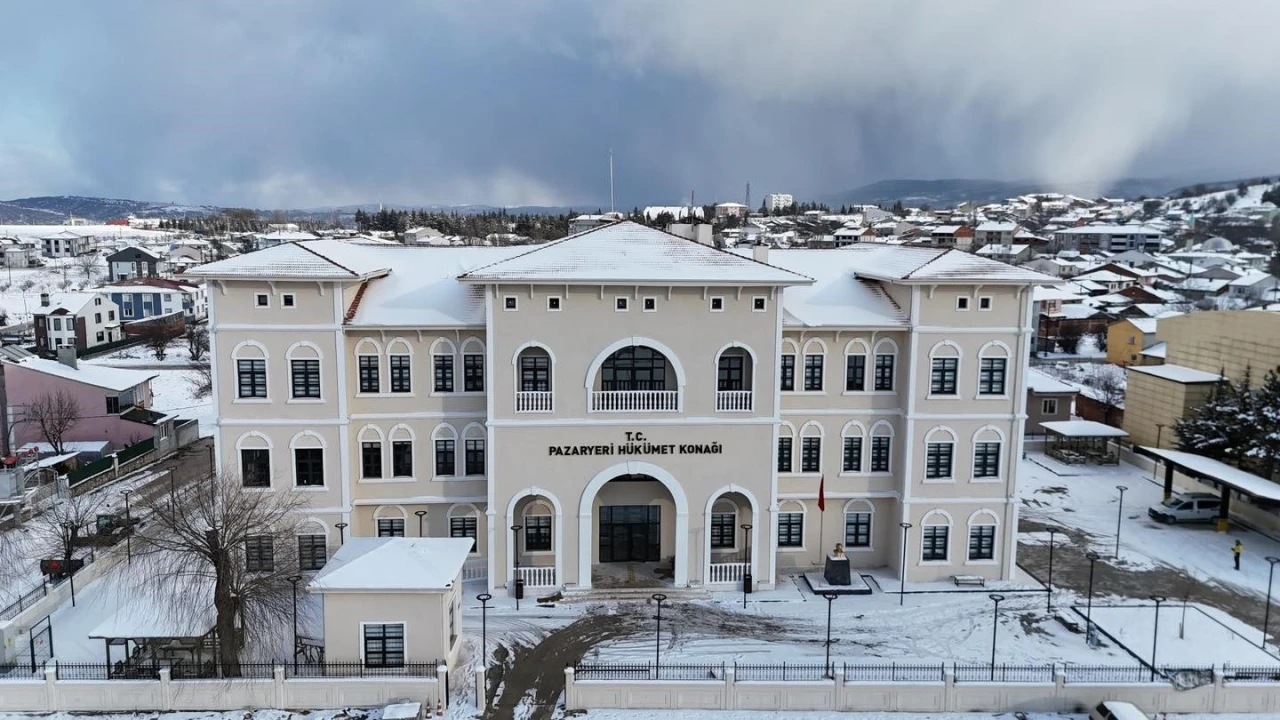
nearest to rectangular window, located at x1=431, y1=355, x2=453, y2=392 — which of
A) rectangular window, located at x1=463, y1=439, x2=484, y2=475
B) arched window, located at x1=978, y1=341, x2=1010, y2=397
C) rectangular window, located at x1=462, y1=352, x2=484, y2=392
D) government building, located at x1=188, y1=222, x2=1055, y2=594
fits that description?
government building, located at x1=188, y1=222, x2=1055, y2=594

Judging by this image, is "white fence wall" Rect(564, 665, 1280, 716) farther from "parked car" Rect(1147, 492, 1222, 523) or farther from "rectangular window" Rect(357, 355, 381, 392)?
"parked car" Rect(1147, 492, 1222, 523)

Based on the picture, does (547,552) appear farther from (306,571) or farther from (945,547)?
(945,547)

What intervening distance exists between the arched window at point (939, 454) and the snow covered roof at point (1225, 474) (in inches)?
466

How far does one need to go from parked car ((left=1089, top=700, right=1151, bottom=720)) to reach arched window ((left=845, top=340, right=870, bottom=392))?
12102 mm

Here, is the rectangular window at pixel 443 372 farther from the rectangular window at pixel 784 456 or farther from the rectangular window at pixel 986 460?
the rectangular window at pixel 986 460

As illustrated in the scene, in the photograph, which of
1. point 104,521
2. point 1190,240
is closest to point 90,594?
point 104,521

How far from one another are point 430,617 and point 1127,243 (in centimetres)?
14785

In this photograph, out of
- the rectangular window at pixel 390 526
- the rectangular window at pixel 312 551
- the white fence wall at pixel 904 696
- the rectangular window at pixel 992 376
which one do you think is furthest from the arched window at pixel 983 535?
the rectangular window at pixel 312 551

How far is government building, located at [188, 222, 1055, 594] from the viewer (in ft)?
87.0

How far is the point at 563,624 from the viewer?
2500cm

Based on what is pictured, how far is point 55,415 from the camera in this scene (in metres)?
43.3

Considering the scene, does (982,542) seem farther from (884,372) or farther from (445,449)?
(445,449)

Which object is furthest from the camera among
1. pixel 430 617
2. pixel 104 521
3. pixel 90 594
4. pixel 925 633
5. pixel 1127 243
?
pixel 1127 243

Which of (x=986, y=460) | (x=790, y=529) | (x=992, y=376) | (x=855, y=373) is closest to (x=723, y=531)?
(x=790, y=529)
